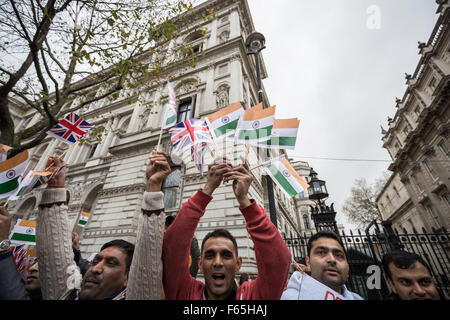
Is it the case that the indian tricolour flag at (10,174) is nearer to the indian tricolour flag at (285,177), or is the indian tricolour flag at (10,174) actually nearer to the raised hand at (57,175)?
the raised hand at (57,175)

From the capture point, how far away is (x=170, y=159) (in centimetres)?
1008

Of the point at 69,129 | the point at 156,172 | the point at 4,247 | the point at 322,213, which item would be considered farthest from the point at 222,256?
the point at 322,213

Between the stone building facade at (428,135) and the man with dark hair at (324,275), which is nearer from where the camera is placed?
the man with dark hair at (324,275)

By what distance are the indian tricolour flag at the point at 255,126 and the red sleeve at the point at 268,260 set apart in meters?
1.56

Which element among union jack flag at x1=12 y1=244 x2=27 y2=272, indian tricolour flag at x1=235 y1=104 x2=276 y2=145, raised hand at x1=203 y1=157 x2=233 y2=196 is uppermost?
indian tricolour flag at x1=235 y1=104 x2=276 y2=145

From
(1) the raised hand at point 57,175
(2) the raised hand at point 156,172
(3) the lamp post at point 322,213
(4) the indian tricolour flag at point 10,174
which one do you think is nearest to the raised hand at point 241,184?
(2) the raised hand at point 156,172

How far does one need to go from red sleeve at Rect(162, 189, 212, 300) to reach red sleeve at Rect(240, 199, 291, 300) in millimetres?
526

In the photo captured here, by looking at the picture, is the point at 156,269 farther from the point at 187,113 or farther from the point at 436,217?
the point at 436,217

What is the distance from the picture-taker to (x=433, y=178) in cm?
1825

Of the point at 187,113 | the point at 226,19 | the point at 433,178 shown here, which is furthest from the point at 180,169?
the point at 433,178

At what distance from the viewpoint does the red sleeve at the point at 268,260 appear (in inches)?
56.3

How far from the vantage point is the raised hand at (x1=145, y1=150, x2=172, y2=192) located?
1.53m

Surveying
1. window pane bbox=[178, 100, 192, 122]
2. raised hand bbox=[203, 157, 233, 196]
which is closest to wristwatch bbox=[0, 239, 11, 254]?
raised hand bbox=[203, 157, 233, 196]

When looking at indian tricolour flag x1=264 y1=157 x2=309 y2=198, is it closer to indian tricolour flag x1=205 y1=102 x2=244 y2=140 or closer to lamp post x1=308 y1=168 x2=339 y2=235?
indian tricolour flag x1=205 y1=102 x2=244 y2=140
